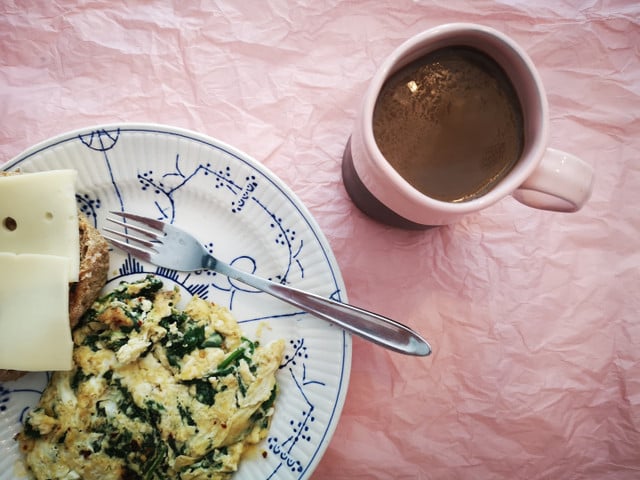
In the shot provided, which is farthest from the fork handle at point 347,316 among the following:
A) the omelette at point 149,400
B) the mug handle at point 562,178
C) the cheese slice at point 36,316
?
the mug handle at point 562,178

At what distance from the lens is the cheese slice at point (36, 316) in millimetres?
1379

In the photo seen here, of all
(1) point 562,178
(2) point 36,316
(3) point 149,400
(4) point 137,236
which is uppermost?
(1) point 562,178

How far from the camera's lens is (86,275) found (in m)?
1.43

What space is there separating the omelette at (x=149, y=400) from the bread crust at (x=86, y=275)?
5 centimetres

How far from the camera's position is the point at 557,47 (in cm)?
185

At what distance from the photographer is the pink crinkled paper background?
67.4 inches

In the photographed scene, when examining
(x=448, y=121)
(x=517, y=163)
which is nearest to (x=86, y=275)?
(x=448, y=121)

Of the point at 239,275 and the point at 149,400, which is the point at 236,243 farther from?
the point at 149,400

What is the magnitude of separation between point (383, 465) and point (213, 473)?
581mm

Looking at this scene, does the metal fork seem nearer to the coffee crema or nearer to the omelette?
the omelette

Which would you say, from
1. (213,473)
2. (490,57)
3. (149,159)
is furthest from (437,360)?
(149,159)

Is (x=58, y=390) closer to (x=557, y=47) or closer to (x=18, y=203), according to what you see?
(x=18, y=203)

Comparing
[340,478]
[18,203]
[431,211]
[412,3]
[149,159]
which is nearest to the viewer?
[431,211]

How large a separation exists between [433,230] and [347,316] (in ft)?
1.63
